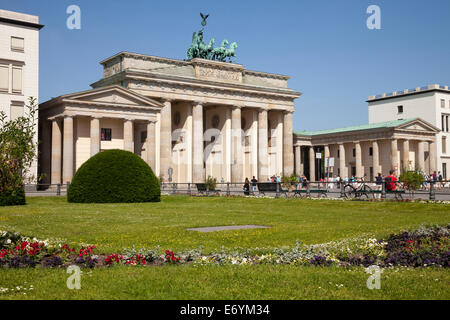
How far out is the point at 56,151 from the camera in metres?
54.8

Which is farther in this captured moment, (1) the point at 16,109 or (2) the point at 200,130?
(2) the point at 200,130

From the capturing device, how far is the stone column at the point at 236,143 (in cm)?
7212

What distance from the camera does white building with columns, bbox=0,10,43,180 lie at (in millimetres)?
50094

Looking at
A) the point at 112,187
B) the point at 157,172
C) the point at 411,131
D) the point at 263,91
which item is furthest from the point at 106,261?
the point at 411,131

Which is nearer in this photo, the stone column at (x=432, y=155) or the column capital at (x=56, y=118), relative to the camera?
the column capital at (x=56, y=118)

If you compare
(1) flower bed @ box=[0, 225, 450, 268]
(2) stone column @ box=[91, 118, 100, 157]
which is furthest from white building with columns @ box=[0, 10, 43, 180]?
(1) flower bed @ box=[0, 225, 450, 268]

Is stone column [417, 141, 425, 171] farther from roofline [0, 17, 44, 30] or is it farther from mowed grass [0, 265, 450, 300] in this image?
mowed grass [0, 265, 450, 300]

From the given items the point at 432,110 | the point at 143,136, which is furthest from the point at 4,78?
the point at 432,110

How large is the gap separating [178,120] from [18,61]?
25.3 meters

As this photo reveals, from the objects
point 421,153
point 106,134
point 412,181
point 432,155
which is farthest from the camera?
point 432,155

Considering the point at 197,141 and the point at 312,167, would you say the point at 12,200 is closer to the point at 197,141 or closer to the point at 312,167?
the point at 197,141

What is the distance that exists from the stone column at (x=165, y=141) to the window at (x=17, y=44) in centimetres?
1864

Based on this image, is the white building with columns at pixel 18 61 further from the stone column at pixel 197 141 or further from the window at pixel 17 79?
the stone column at pixel 197 141

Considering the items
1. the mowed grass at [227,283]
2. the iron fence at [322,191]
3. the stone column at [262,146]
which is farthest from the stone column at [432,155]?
the mowed grass at [227,283]
